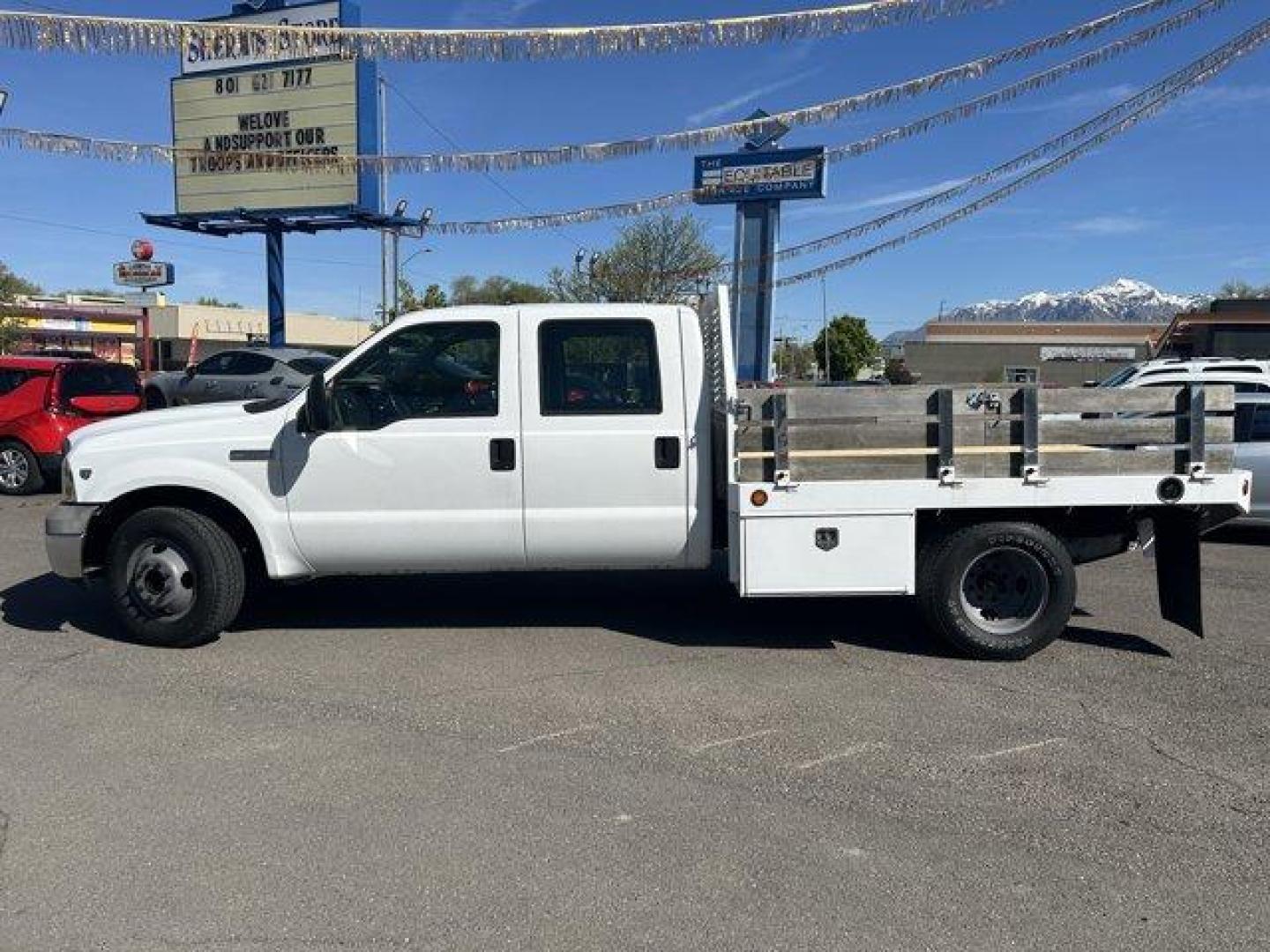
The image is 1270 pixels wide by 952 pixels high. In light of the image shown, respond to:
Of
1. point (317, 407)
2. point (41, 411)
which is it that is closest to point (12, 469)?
point (41, 411)

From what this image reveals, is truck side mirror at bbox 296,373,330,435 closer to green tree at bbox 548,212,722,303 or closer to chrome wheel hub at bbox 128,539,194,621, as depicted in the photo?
chrome wheel hub at bbox 128,539,194,621

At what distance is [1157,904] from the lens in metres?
3.27

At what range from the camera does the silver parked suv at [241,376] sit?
16938 mm

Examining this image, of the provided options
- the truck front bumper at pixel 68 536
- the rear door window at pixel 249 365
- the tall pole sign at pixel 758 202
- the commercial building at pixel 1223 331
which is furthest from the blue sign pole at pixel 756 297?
the truck front bumper at pixel 68 536

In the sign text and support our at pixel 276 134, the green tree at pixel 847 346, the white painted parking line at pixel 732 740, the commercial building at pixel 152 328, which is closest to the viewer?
the white painted parking line at pixel 732 740

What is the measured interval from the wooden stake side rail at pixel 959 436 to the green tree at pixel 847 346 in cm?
8011

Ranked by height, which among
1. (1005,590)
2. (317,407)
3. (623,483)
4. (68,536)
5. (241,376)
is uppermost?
(241,376)

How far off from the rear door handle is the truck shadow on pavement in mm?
1112

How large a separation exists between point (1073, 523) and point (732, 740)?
2.68 meters

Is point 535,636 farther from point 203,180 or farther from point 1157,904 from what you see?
point 203,180

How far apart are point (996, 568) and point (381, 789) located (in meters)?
3.63

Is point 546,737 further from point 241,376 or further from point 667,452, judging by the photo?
point 241,376

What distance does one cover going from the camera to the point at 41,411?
12578 mm

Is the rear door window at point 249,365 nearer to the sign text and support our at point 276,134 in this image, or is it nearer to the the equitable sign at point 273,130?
the sign text and support our at point 276,134
